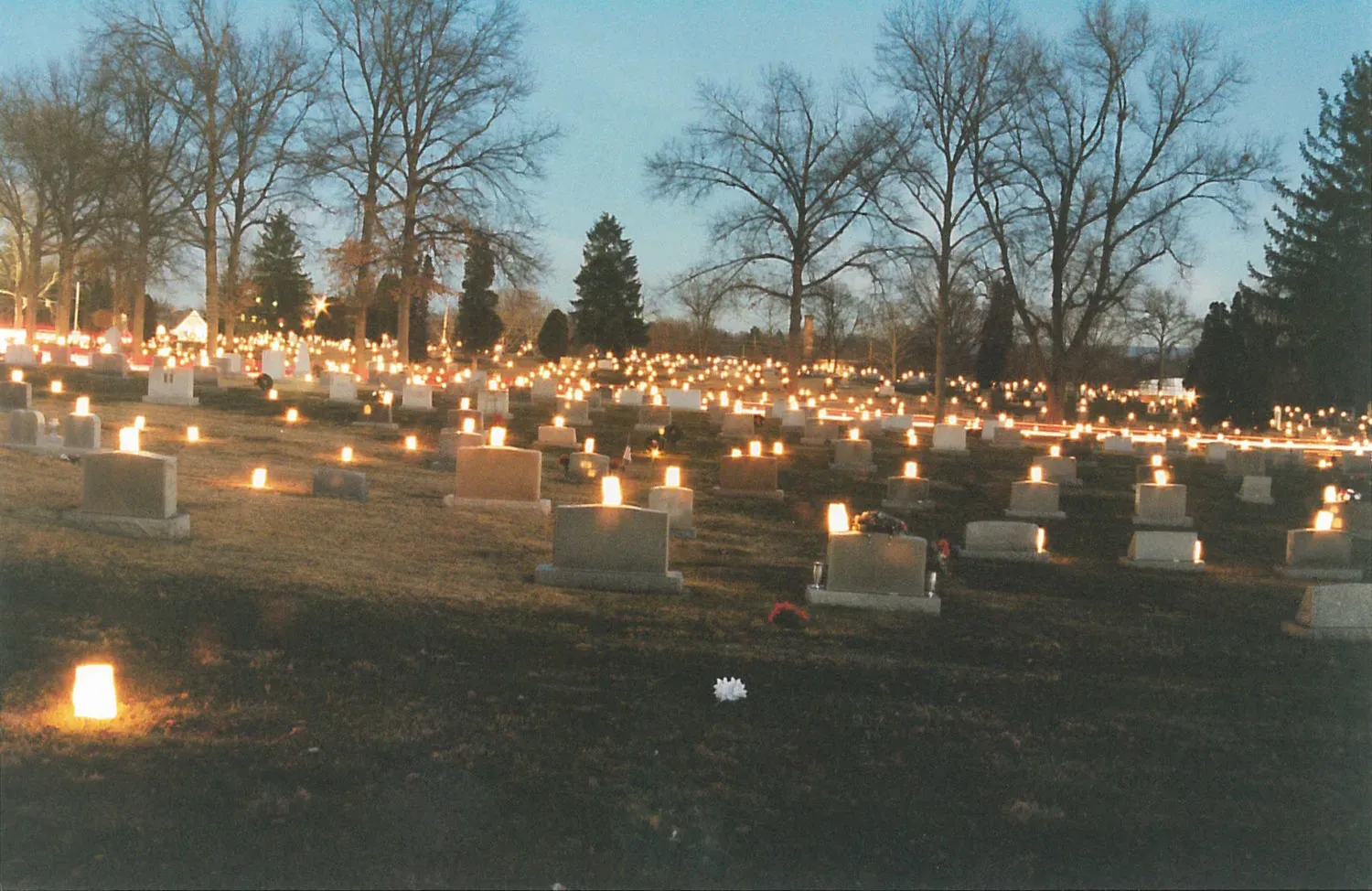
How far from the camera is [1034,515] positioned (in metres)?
19.7

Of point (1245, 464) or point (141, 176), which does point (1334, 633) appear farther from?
point (141, 176)

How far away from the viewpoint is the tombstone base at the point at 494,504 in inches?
594

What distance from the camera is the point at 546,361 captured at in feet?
195

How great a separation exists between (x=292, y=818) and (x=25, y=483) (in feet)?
29.1

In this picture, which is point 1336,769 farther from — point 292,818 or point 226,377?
point 226,377

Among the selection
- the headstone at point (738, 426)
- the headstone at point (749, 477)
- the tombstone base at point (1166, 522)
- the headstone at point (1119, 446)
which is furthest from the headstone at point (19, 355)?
the headstone at point (1119, 446)

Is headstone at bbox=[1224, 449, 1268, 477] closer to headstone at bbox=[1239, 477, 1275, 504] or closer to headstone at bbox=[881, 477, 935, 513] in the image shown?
headstone at bbox=[1239, 477, 1275, 504]

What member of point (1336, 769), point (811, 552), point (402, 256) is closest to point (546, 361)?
point (402, 256)

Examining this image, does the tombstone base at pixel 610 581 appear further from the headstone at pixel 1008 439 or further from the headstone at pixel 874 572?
the headstone at pixel 1008 439

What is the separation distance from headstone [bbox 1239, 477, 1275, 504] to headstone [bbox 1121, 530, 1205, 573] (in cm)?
908

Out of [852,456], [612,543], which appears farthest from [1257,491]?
[612,543]

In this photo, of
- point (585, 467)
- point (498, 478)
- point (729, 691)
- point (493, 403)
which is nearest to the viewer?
point (729, 691)

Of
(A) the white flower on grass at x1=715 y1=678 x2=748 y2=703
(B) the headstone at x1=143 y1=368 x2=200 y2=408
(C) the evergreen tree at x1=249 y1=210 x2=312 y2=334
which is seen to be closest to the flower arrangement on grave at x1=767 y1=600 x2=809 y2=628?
(A) the white flower on grass at x1=715 y1=678 x2=748 y2=703

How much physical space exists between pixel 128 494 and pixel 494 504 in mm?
5134
